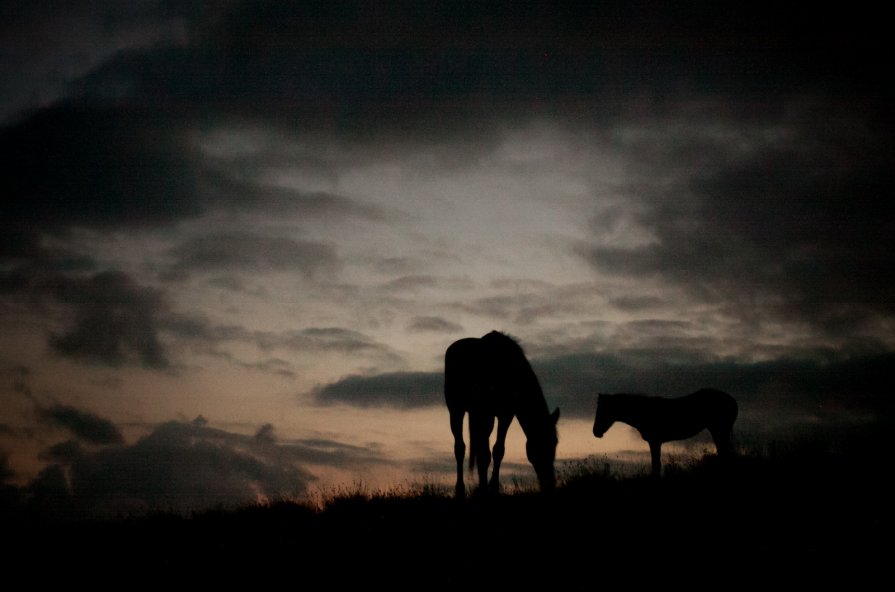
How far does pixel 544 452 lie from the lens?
469 inches

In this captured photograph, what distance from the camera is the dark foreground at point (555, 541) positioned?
6410 mm

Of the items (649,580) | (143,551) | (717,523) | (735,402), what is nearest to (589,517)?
(717,523)

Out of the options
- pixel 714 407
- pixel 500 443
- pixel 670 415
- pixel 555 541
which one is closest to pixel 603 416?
pixel 670 415

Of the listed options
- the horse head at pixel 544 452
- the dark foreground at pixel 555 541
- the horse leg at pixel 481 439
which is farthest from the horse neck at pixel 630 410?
the horse leg at pixel 481 439

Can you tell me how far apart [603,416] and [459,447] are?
6.92 m

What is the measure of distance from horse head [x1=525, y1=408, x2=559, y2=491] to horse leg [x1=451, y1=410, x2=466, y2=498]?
142 cm

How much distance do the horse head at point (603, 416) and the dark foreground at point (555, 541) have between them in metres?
6.02

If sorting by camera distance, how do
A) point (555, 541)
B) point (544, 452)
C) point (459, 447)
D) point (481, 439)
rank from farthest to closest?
point (459, 447), point (481, 439), point (544, 452), point (555, 541)

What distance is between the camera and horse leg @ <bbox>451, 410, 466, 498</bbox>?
12055 mm

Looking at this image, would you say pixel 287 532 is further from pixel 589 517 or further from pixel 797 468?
pixel 797 468

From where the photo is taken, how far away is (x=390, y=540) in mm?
8430

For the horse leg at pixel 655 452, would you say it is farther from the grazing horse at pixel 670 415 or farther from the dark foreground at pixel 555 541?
the dark foreground at pixel 555 541

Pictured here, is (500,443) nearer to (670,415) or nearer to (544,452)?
(544,452)

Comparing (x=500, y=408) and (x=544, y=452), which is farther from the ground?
(x=500, y=408)
